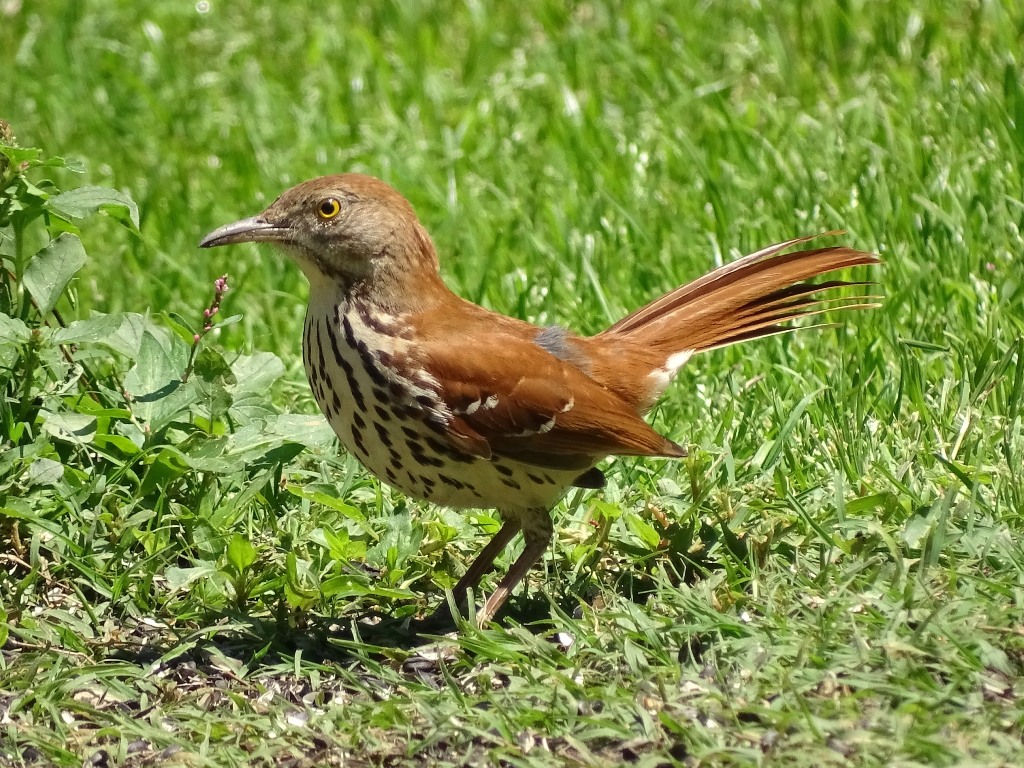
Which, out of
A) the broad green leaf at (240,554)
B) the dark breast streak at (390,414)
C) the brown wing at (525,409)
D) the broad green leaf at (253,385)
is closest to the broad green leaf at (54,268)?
the broad green leaf at (253,385)

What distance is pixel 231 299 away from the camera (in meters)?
5.62

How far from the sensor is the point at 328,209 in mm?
3779

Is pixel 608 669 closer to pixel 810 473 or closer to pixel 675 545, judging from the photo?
pixel 675 545

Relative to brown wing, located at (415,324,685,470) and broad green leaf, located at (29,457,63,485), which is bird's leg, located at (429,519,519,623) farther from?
broad green leaf, located at (29,457,63,485)

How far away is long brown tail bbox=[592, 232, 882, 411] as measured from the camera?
13.7 feet

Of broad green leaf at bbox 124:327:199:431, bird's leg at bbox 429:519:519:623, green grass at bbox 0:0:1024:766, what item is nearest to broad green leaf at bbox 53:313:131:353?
green grass at bbox 0:0:1024:766

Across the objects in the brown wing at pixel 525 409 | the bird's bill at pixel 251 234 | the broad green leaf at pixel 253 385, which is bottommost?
the broad green leaf at pixel 253 385

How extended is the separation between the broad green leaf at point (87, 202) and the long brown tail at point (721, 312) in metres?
1.27

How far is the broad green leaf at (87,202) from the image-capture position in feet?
12.7

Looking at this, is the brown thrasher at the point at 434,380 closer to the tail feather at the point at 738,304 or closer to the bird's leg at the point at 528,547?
the bird's leg at the point at 528,547

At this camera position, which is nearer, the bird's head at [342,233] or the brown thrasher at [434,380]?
the brown thrasher at [434,380]

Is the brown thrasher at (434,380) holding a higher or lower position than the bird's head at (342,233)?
lower

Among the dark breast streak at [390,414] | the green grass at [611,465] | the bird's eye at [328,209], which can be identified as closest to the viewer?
the green grass at [611,465]

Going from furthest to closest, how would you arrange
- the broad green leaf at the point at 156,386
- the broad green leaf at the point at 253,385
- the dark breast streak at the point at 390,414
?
the broad green leaf at the point at 253,385 → the broad green leaf at the point at 156,386 → the dark breast streak at the point at 390,414
